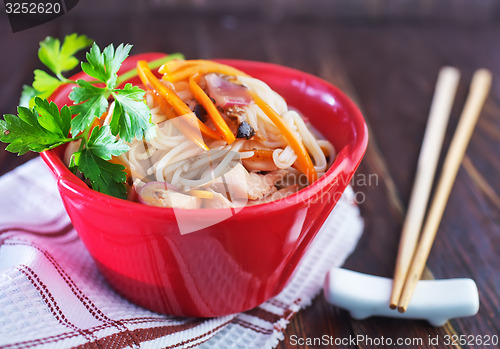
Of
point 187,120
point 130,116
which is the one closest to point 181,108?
point 187,120

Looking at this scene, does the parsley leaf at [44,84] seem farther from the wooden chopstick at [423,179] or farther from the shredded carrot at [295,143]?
the wooden chopstick at [423,179]

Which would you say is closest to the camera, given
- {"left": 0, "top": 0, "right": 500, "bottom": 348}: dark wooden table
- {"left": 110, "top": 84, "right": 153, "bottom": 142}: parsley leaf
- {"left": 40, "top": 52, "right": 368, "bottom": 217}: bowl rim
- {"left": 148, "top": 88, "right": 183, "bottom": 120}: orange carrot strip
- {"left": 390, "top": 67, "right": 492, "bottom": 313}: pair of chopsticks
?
{"left": 40, "top": 52, "right": 368, "bottom": 217}: bowl rim

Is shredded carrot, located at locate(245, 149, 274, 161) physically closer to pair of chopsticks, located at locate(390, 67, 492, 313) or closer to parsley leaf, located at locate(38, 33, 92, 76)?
pair of chopsticks, located at locate(390, 67, 492, 313)

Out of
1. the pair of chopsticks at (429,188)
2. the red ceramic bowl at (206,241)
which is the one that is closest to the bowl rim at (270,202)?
the red ceramic bowl at (206,241)

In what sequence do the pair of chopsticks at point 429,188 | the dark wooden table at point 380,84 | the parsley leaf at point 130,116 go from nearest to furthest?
the parsley leaf at point 130,116, the pair of chopsticks at point 429,188, the dark wooden table at point 380,84

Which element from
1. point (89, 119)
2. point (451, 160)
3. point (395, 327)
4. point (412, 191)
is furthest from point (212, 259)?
point (451, 160)

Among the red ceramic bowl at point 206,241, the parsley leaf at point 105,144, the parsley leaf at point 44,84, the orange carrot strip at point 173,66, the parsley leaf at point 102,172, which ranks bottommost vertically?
the red ceramic bowl at point 206,241

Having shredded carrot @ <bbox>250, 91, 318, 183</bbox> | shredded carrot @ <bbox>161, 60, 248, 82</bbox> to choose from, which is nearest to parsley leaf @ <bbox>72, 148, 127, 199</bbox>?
shredded carrot @ <bbox>161, 60, 248, 82</bbox>

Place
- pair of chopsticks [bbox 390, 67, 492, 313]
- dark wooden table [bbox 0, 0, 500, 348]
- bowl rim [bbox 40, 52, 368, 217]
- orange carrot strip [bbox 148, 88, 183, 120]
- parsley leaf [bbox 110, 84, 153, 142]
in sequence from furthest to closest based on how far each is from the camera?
dark wooden table [bbox 0, 0, 500, 348], pair of chopsticks [bbox 390, 67, 492, 313], orange carrot strip [bbox 148, 88, 183, 120], parsley leaf [bbox 110, 84, 153, 142], bowl rim [bbox 40, 52, 368, 217]
